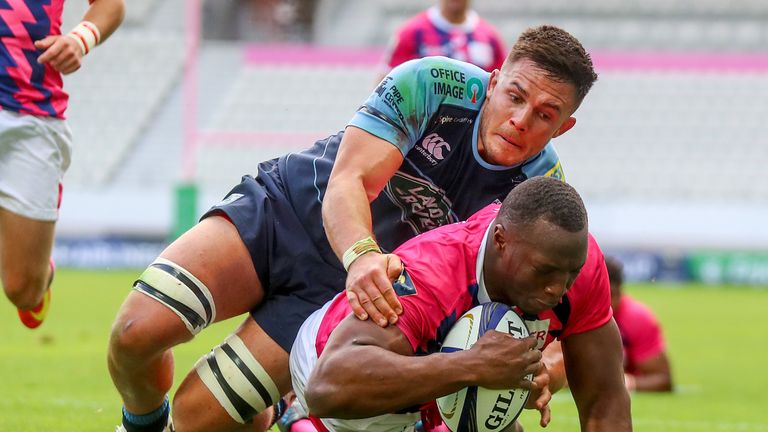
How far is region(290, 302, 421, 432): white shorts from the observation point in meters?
4.15

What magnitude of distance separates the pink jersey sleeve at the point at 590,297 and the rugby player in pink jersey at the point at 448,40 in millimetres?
4823

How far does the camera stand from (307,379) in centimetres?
404

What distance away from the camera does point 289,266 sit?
4.76 metres

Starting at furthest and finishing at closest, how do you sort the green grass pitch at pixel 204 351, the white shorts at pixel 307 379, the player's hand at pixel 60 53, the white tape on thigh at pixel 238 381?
the green grass pitch at pixel 204 351, the player's hand at pixel 60 53, the white tape on thigh at pixel 238 381, the white shorts at pixel 307 379

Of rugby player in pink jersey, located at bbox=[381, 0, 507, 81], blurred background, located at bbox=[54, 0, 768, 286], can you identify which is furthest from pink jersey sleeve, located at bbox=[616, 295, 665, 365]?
blurred background, located at bbox=[54, 0, 768, 286]

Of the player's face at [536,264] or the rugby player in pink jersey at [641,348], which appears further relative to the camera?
the rugby player in pink jersey at [641,348]

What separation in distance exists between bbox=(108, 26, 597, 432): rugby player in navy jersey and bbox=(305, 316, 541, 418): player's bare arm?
0.44 metres

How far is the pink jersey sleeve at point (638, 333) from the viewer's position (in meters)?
9.14

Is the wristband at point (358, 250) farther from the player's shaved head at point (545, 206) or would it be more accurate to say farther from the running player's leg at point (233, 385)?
the running player's leg at point (233, 385)

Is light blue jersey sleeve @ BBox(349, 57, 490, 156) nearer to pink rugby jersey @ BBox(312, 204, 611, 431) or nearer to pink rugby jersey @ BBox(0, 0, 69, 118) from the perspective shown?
pink rugby jersey @ BBox(312, 204, 611, 431)

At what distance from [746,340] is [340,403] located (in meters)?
9.71

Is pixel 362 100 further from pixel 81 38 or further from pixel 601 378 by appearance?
pixel 601 378

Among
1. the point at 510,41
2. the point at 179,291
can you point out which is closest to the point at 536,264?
the point at 179,291

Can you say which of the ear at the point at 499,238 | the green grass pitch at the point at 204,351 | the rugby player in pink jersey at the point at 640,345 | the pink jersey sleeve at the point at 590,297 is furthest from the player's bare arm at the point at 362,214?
the rugby player in pink jersey at the point at 640,345
